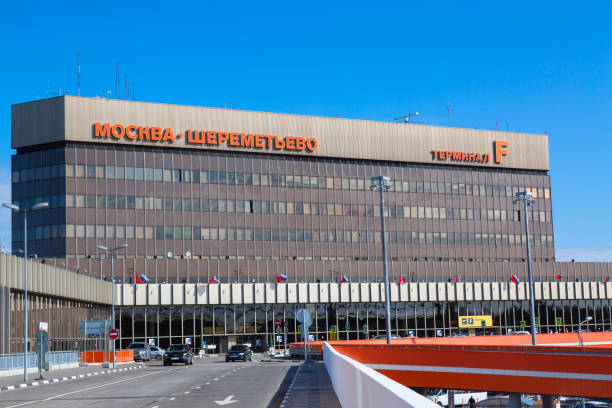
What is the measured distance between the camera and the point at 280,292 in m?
90.8

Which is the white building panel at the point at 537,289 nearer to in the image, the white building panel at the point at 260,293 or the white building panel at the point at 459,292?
the white building panel at the point at 459,292

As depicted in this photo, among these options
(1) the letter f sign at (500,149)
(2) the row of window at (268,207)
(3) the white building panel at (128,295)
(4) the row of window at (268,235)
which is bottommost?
(3) the white building panel at (128,295)

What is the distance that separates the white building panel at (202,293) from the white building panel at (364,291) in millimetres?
18929

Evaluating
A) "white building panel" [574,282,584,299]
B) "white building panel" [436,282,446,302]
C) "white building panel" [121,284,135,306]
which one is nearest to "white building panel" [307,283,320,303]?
"white building panel" [436,282,446,302]

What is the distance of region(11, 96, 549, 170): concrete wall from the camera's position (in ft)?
286

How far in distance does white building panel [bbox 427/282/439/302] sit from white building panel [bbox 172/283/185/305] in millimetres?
31019

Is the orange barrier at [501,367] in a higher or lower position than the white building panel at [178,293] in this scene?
lower

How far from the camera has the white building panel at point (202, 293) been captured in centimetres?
8594

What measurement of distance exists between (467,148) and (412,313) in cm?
2428

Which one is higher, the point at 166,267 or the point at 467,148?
the point at 467,148

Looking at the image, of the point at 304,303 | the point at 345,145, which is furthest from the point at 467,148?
the point at 304,303

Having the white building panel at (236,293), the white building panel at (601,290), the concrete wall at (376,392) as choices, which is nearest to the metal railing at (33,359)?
the white building panel at (236,293)

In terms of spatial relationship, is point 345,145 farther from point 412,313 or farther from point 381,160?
point 412,313

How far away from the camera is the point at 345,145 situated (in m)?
100
